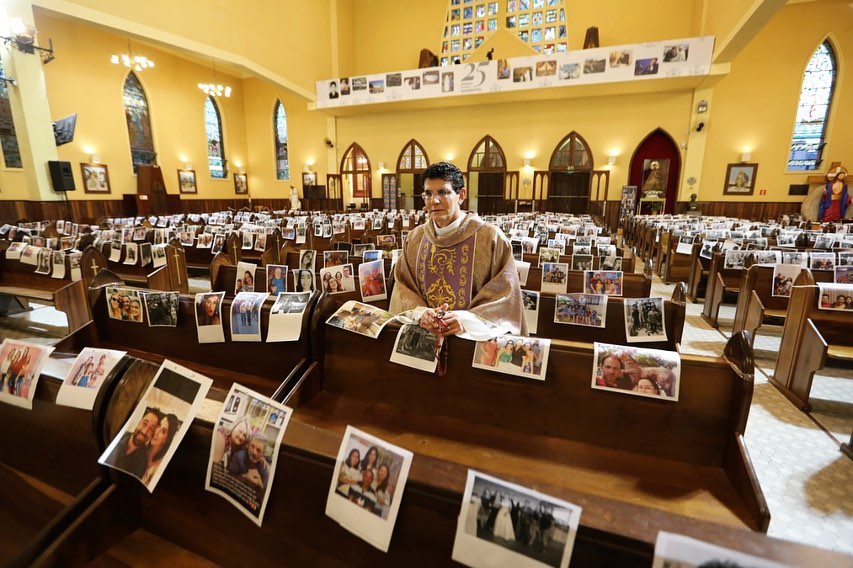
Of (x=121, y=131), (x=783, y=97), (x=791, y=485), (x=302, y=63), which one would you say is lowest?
(x=791, y=485)

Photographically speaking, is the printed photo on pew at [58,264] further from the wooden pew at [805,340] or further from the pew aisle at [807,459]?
the wooden pew at [805,340]

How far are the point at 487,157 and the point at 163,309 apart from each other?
15801 mm

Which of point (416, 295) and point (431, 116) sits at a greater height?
point (431, 116)

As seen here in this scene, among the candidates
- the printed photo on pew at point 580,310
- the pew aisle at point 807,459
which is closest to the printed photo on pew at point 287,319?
the printed photo on pew at point 580,310

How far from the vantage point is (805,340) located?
2719mm

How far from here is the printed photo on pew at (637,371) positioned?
127cm

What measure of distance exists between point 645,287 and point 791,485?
4.32ft

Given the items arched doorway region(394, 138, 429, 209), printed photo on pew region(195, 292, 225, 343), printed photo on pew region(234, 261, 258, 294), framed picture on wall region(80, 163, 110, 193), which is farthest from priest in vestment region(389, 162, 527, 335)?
framed picture on wall region(80, 163, 110, 193)

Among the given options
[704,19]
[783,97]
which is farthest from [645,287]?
[783,97]

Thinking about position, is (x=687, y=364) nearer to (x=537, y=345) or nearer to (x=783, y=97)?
(x=537, y=345)

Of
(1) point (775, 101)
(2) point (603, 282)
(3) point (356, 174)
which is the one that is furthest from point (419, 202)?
(2) point (603, 282)

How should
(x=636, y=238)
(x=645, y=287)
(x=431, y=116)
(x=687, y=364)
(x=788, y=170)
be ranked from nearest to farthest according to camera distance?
(x=687, y=364) < (x=645, y=287) < (x=636, y=238) < (x=788, y=170) < (x=431, y=116)

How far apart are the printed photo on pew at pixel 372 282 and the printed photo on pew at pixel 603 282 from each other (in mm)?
1545

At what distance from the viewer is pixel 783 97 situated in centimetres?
1295
